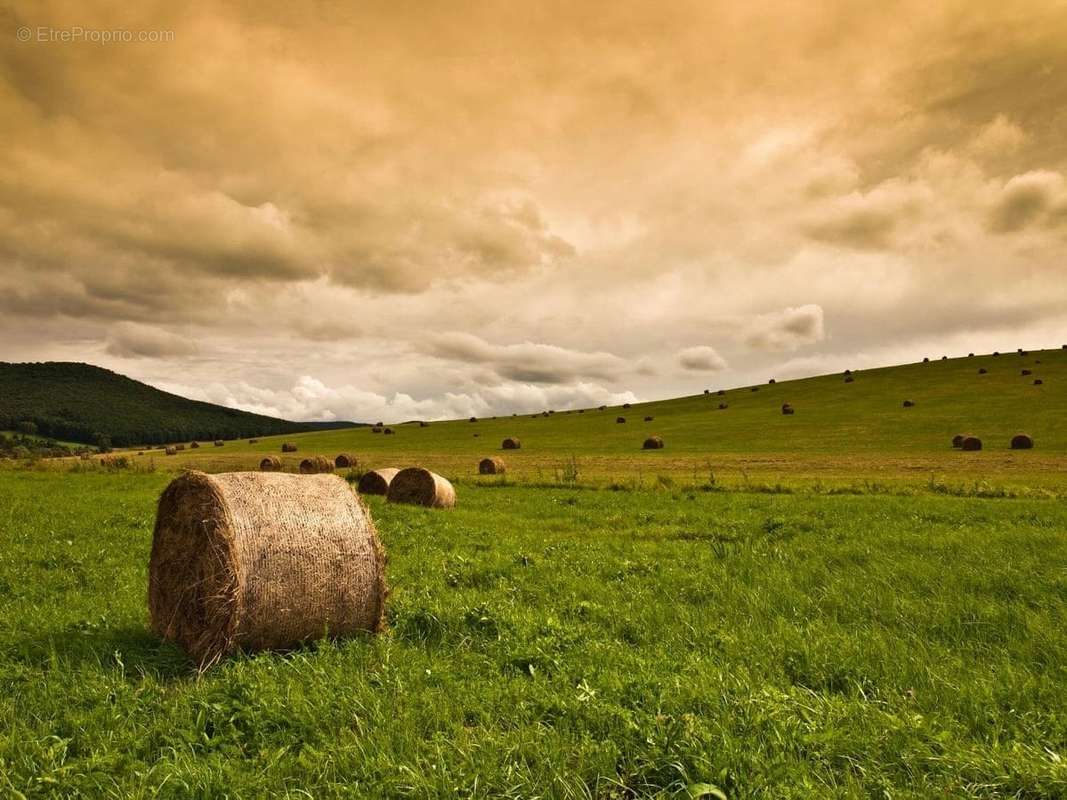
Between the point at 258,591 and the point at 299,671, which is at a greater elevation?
the point at 258,591

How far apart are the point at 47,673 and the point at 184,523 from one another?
2146 millimetres

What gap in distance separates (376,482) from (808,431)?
42.5m

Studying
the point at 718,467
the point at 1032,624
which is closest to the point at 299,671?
the point at 1032,624

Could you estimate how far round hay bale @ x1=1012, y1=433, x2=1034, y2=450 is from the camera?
125 feet

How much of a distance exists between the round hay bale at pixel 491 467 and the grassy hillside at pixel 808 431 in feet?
3.19

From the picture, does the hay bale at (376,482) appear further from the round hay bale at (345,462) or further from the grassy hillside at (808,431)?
the round hay bale at (345,462)

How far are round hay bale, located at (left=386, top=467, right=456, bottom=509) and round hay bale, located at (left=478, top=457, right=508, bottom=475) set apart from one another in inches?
530

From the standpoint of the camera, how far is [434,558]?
1145 centimetres

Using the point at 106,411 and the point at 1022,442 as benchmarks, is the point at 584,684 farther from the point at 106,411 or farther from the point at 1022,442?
the point at 106,411

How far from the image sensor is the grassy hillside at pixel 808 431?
36812 millimetres

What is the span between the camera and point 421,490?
20.7 m

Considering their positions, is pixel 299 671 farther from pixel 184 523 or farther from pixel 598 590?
pixel 598 590

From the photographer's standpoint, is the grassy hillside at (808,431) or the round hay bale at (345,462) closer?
the grassy hillside at (808,431)

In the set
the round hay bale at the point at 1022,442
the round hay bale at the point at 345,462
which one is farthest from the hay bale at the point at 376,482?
the round hay bale at the point at 1022,442
